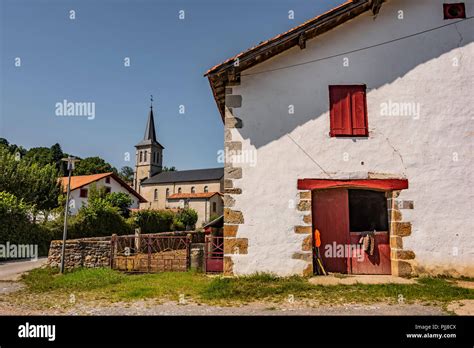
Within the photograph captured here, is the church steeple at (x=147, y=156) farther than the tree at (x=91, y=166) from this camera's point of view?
Yes

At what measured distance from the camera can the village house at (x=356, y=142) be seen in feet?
25.0

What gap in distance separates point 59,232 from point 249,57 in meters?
16.2

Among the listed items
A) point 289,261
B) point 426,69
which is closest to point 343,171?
point 289,261

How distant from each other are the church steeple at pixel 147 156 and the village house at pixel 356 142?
5977 centimetres

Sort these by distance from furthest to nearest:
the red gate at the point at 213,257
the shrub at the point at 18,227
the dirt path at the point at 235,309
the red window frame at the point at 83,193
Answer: the red window frame at the point at 83,193 < the shrub at the point at 18,227 < the red gate at the point at 213,257 < the dirt path at the point at 235,309

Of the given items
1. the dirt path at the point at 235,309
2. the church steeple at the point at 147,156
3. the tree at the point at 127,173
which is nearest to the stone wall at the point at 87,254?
the dirt path at the point at 235,309

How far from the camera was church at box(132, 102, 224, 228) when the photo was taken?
51438 mm

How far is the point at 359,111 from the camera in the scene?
810 centimetres

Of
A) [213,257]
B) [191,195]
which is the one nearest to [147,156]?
[191,195]

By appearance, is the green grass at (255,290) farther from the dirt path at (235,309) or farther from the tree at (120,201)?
the tree at (120,201)

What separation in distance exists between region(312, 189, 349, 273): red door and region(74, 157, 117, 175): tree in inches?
2244

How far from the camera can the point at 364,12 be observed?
8.46 meters

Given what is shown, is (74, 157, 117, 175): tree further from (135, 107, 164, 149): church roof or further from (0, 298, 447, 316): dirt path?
(0, 298, 447, 316): dirt path
